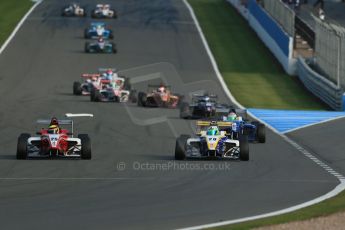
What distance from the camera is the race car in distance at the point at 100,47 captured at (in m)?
56.8

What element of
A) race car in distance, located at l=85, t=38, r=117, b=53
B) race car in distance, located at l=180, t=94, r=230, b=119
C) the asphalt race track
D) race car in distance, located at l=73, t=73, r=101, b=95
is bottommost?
the asphalt race track

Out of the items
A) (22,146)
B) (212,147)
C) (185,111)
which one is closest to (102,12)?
(185,111)

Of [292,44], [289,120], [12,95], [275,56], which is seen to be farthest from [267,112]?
[275,56]

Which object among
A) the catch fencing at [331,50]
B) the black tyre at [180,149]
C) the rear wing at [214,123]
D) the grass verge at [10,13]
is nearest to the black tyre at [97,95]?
the catch fencing at [331,50]

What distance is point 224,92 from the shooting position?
45719mm

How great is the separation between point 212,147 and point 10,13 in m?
45.8

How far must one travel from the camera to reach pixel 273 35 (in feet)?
191

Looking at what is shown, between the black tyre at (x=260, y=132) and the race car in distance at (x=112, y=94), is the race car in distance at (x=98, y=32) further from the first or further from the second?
the black tyre at (x=260, y=132)

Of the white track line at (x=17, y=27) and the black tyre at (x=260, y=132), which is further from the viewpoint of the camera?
the white track line at (x=17, y=27)

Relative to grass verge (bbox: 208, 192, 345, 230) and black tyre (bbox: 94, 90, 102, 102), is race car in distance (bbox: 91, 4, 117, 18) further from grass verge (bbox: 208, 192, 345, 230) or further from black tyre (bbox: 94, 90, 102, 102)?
grass verge (bbox: 208, 192, 345, 230)

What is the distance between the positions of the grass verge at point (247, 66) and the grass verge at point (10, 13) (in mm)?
10975

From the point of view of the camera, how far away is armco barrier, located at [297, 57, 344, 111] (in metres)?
41.6

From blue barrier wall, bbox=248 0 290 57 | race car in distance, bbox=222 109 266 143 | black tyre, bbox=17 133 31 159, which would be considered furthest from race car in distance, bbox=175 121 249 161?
blue barrier wall, bbox=248 0 290 57

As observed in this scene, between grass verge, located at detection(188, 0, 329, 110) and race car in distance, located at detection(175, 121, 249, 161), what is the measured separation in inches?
625
